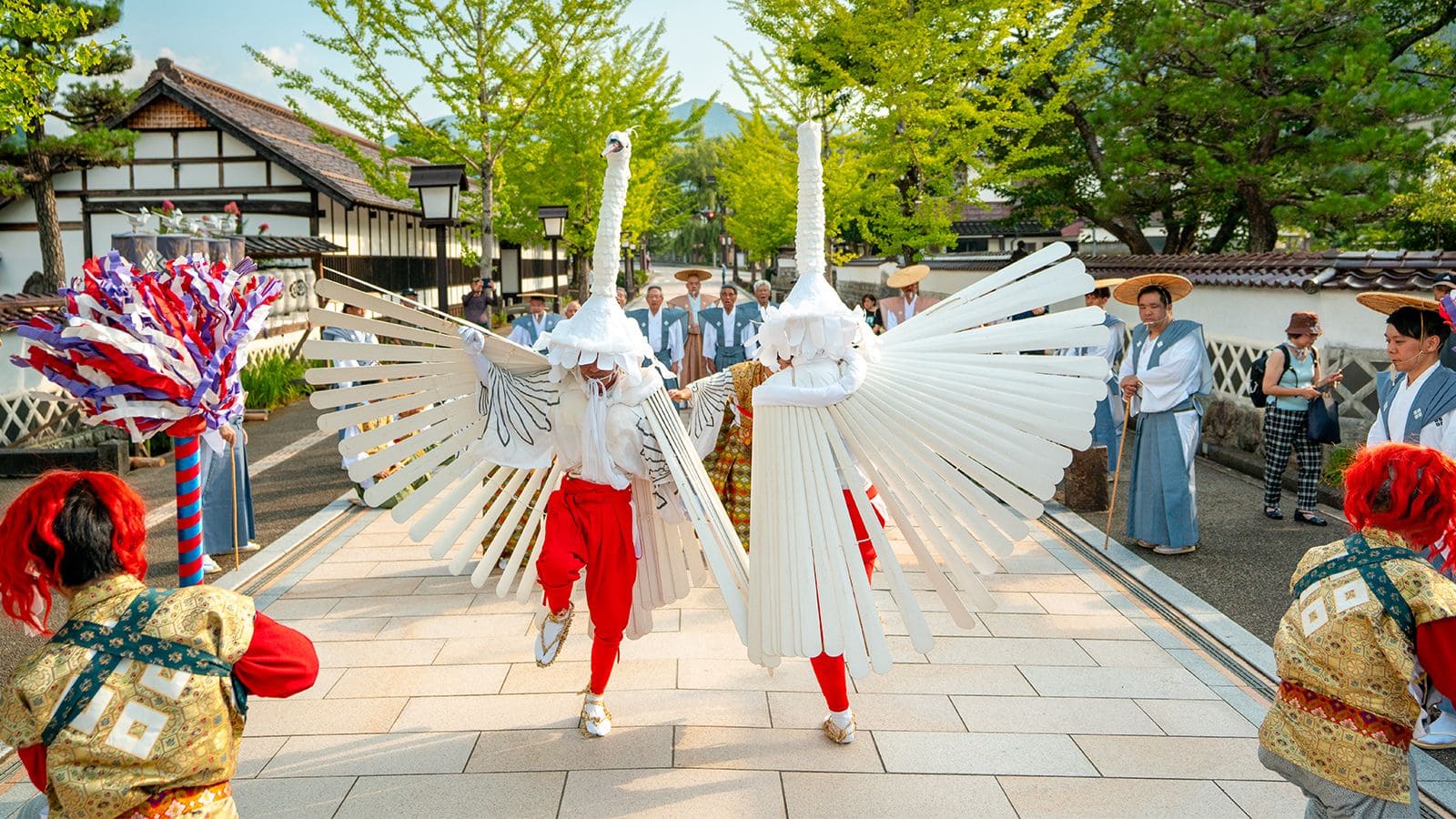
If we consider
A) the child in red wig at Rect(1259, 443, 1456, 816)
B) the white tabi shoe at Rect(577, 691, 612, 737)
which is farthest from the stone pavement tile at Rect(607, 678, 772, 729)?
the child in red wig at Rect(1259, 443, 1456, 816)

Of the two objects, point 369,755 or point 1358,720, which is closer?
point 1358,720

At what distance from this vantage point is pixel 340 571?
6477mm

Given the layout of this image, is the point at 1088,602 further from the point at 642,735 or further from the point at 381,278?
the point at 381,278

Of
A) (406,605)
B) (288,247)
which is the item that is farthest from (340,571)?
(288,247)

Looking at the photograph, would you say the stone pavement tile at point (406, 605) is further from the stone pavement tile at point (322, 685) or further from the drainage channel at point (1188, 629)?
the drainage channel at point (1188, 629)

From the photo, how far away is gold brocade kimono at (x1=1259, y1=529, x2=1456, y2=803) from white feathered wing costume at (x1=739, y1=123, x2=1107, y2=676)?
2.73ft

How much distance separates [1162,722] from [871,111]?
1345cm

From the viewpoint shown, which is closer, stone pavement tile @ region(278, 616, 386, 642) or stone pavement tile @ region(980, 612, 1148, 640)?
stone pavement tile @ region(278, 616, 386, 642)

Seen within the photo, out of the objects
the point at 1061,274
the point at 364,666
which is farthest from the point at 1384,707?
the point at 364,666

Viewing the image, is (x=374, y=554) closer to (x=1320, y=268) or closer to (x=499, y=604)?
(x=499, y=604)

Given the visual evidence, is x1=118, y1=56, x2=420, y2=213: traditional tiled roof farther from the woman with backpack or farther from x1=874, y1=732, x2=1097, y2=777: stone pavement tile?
x1=874, y1=732, x2=1097, y2=777: stone pavement tile

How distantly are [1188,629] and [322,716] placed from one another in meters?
4.43

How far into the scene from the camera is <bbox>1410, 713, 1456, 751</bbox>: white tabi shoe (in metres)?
4.11

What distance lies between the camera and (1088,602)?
594 cm
